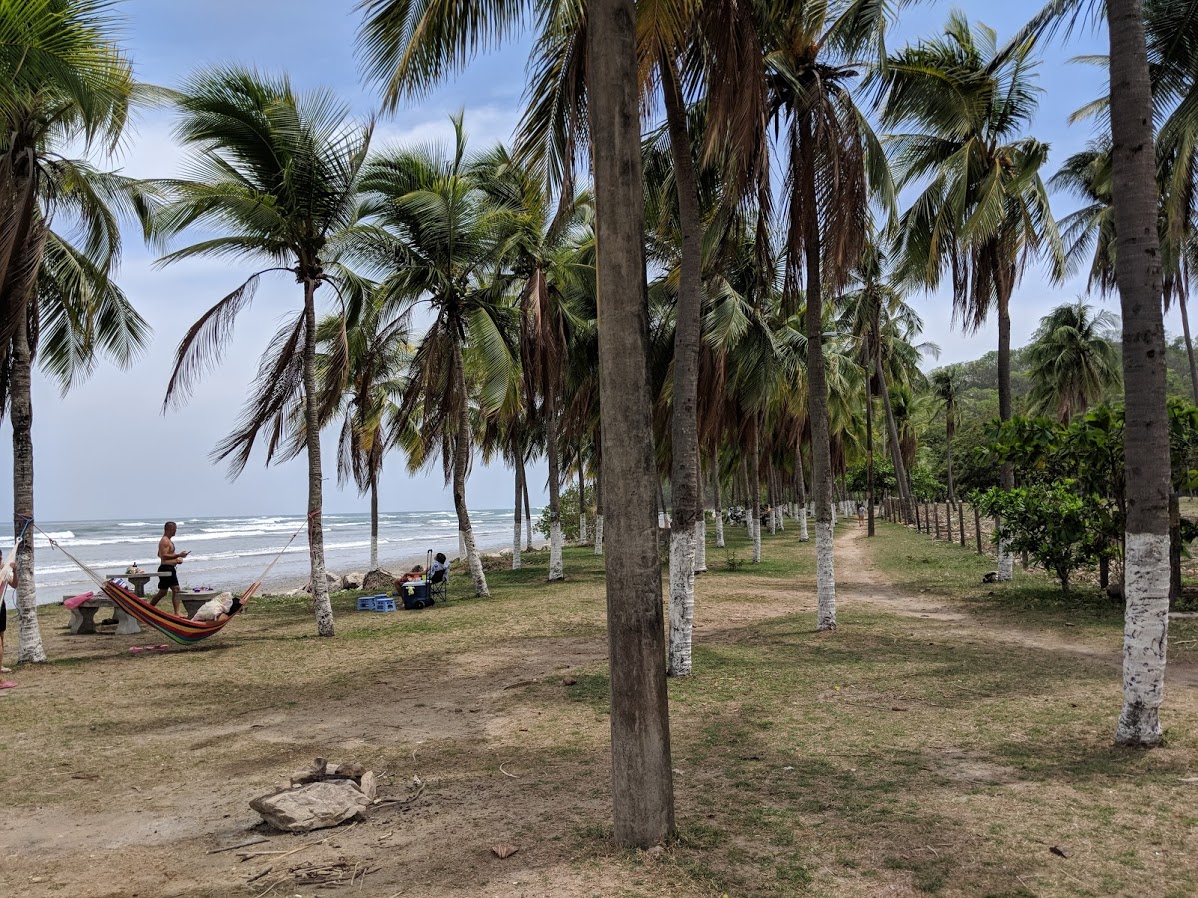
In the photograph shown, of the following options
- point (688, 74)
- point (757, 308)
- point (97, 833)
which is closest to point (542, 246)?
point (757, 308)

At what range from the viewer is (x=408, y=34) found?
5676 mm

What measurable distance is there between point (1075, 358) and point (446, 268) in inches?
1337

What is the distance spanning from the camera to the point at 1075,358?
37.9 meters

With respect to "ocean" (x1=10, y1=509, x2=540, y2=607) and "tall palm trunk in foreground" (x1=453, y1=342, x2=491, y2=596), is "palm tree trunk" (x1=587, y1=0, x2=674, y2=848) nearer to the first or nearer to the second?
"tall palm trunk in foreground" (x1=453, y1=342, x2=491, y2=596)

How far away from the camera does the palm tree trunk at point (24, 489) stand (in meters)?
10.5

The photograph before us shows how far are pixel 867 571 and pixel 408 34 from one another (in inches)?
689

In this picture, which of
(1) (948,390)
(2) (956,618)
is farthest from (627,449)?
(1) (948,390)

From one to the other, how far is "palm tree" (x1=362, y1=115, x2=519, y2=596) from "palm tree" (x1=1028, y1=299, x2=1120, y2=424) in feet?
105

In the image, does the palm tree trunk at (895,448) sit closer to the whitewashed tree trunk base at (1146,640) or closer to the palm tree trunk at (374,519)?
the palm tree trunk at (374,519)

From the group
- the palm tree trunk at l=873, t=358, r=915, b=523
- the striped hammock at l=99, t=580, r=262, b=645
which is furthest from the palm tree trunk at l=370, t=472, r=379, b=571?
the palm tree trunk at l=873, t=358, r=915, b=523

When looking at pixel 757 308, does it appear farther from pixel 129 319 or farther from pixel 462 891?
pixel 462 891

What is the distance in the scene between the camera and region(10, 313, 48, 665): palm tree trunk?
34.3ft

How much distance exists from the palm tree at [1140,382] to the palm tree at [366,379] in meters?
10.5

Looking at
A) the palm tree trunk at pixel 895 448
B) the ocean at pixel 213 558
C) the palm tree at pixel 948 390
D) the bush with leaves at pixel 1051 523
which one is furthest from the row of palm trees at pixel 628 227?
the palm tree at pixel 948 390
